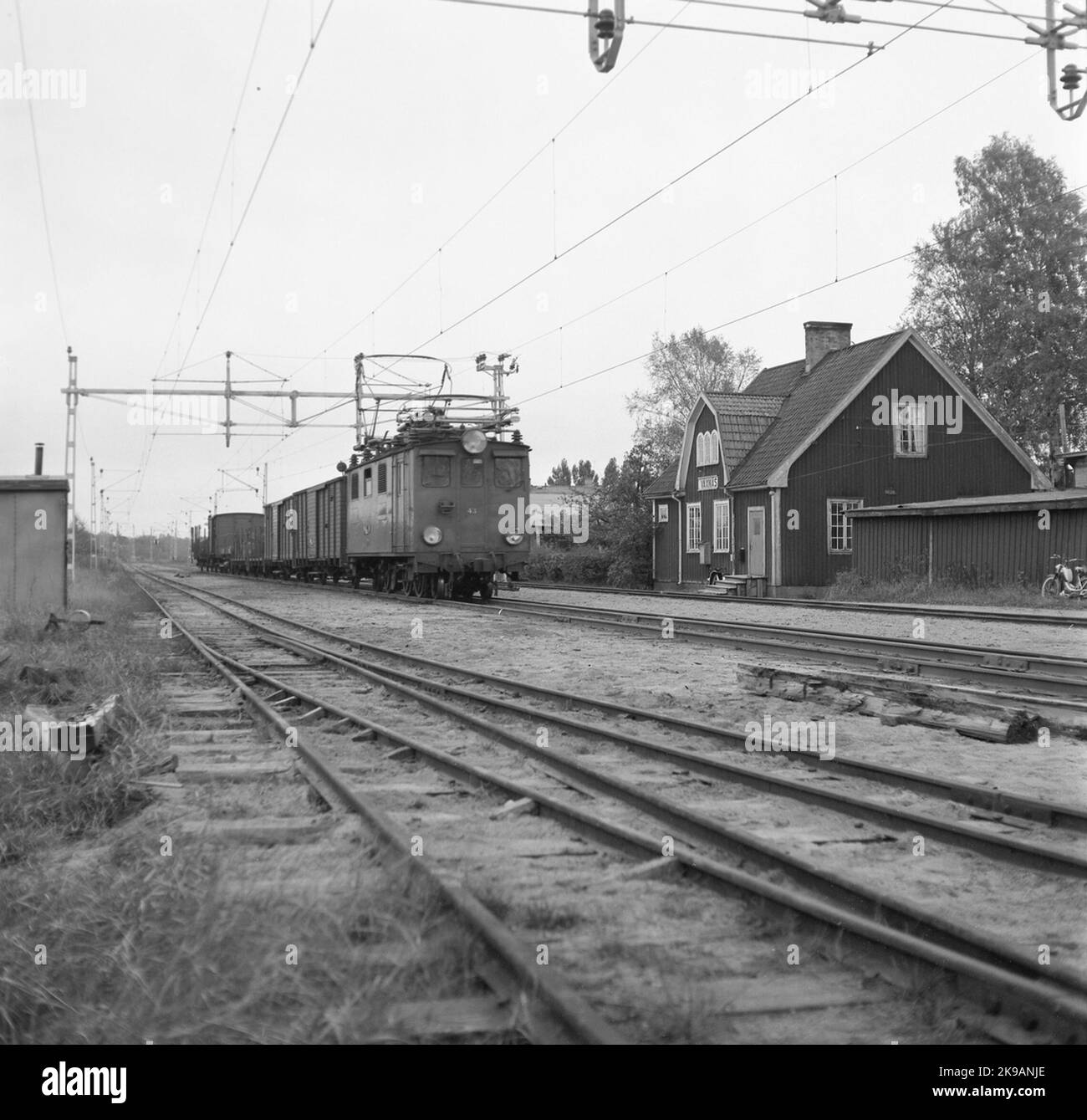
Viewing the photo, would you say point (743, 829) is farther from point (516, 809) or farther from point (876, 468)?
point (876, 468)

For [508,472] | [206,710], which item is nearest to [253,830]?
[206,710]

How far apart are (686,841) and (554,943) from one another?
1.54m

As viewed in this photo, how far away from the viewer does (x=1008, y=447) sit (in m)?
35.1

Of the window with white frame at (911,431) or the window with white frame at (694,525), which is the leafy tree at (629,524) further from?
the window with white frame at (911,431)

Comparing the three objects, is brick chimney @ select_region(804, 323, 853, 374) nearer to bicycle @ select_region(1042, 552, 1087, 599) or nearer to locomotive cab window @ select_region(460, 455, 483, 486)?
bicycle @ select_region(1042, 552, 1087, 599)

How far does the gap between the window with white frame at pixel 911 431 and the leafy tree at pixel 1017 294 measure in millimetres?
8723

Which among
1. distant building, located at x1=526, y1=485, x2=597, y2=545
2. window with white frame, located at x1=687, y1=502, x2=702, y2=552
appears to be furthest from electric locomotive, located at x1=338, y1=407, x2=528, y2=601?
distant building, located at x1=526, y1=485, x2=597, y2=545

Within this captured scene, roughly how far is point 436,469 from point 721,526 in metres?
14.3

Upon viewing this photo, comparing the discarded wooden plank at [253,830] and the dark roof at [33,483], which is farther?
the dark roof at [33,483]

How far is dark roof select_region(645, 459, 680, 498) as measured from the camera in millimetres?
39594

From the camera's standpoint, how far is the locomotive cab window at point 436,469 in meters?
24.4

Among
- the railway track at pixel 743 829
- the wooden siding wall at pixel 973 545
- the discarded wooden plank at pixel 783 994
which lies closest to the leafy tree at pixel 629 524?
the wooden siding wall at pixel 973 545
